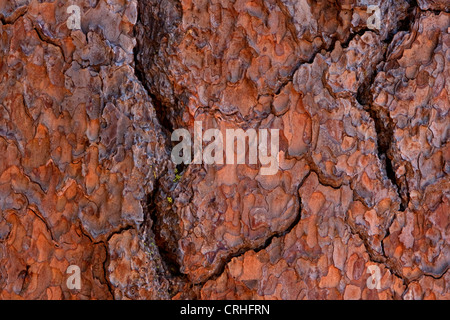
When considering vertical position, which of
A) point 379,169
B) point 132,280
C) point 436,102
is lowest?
point 132,280

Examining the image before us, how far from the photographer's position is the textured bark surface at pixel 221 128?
0.79 m

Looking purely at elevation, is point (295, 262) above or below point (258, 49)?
below

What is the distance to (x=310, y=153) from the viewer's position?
0.80 metres

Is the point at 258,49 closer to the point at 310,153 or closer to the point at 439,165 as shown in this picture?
the point at 310,153

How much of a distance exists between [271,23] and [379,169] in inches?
12.8

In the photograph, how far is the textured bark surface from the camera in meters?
0.79

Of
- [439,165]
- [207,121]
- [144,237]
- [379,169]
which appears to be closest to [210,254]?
[144,237]

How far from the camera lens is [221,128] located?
796mm

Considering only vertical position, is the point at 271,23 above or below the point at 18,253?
above

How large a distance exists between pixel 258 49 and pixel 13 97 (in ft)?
1.46

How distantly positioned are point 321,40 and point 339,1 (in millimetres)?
74

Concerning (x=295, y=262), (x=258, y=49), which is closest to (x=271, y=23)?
(x=258, y=49)

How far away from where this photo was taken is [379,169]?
82cm

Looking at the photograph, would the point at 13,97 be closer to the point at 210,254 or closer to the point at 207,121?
the point at 207,121
